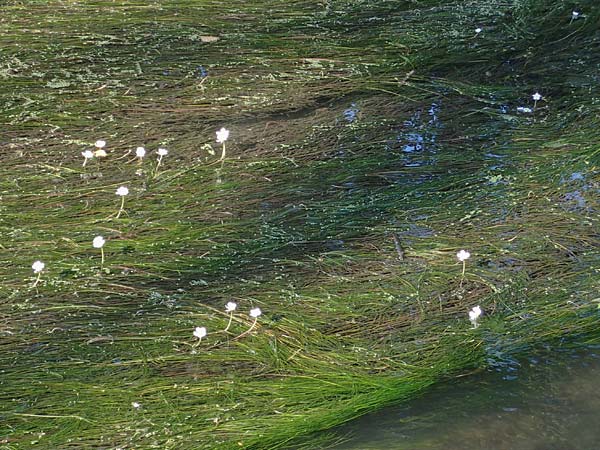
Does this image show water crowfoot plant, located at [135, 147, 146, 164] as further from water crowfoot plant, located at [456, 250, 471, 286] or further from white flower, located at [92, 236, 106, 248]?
water crowfoot plant, located at [456, 250, 471, 286]

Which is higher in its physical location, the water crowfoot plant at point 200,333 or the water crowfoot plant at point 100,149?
the water crowfoot plant at point 100,149

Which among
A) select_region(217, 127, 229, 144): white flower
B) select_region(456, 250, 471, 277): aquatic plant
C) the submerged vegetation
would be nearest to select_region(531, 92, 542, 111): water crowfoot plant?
the submerged vegetation

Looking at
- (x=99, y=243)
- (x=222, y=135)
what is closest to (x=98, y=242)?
(x=99, y=243)

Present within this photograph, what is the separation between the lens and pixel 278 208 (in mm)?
3068

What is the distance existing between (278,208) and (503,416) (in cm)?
114

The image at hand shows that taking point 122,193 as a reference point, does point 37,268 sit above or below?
below

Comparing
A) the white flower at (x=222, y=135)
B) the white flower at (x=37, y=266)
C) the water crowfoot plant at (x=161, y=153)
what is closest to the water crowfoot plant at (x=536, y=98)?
the white flower at (x=222, y=135)

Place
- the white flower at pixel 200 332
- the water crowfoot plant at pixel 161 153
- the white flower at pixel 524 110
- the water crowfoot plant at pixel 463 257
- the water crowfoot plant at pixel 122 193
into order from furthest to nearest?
the white flower at pixel 524 110
the water crowfoot plant at pixel 161 153
the water crowfoot plant at pixel 122 193
the water crowfoot plant at pixel 463 257
the white flower at pixel 200 332

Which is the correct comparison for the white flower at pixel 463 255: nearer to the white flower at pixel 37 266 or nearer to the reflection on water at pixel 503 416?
the reflection on water at pixel 503 416

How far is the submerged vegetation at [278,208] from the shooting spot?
236cm

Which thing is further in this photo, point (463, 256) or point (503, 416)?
point (463, 256)

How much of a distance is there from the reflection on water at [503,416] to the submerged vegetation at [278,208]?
7cm

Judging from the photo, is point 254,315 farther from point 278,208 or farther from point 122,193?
point 122,193

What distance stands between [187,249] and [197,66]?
137 centimetres
